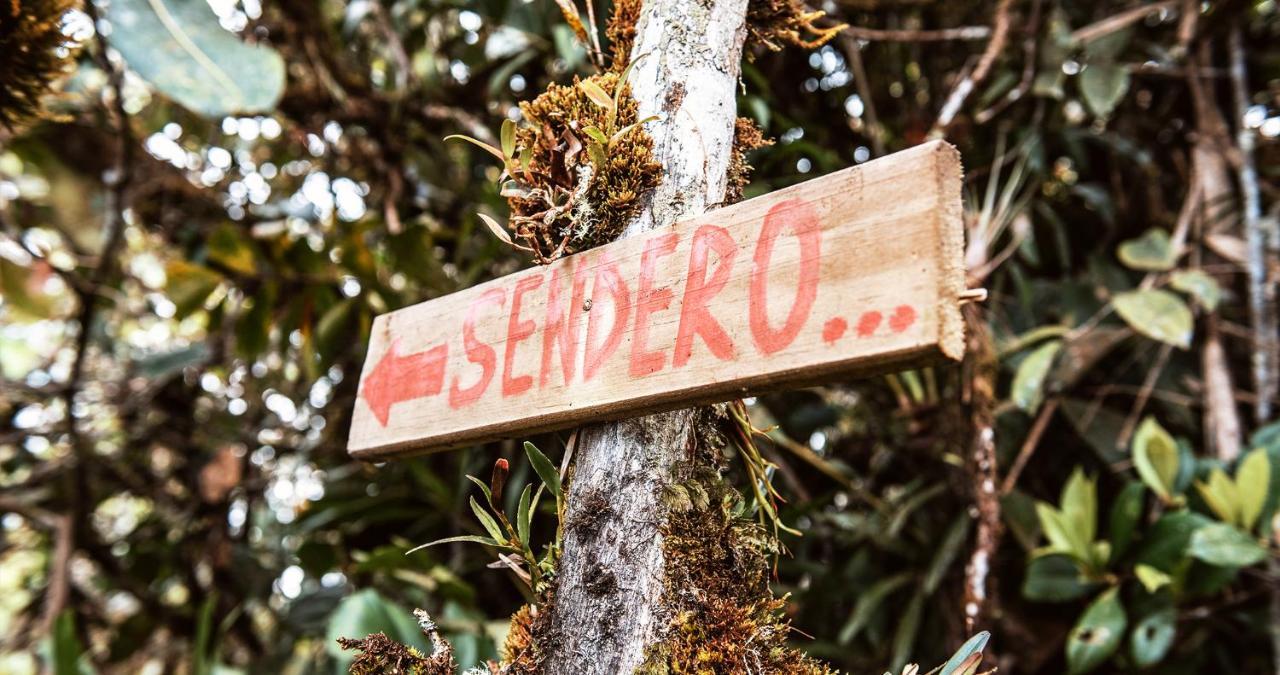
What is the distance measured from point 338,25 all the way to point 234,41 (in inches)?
40.4

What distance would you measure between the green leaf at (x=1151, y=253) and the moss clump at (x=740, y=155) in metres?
0.91

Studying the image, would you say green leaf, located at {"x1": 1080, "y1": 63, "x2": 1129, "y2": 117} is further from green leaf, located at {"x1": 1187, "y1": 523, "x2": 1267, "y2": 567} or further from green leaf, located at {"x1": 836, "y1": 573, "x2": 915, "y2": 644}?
green leaf, located at {"x1": 836, "y1": 573, "x2": 915, "y2": 644}

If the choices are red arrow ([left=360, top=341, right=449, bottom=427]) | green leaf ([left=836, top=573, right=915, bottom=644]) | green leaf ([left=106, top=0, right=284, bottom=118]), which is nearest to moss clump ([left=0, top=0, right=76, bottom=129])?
green leaf ([left=106, top=0, right=284, bottom=118])

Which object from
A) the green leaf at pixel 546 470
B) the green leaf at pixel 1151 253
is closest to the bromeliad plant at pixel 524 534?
the green leaf at pixel 546 470

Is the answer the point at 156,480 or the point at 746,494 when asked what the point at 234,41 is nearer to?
the point at 746,494

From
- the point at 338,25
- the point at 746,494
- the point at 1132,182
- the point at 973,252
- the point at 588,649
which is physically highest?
the point at 338,25

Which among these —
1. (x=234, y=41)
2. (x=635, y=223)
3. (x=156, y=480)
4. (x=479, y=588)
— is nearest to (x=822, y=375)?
(x=635, y=223)

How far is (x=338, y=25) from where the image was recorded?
70.6 inches

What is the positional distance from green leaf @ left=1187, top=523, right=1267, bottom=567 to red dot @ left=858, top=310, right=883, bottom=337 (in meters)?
0.80

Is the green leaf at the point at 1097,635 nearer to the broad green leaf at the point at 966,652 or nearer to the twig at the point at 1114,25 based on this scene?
the broad green leaf at the point at 966,652

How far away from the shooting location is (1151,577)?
957 millimetres

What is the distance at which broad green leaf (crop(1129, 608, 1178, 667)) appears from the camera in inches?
38.4

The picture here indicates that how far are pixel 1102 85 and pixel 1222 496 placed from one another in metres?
0.65

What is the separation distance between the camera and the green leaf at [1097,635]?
96 centimetres
